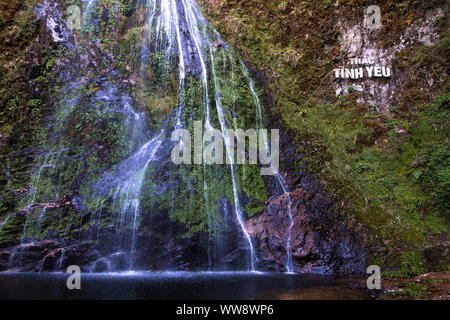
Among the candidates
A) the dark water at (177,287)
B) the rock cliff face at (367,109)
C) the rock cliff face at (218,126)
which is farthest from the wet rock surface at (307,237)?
the dark water at (177,287)

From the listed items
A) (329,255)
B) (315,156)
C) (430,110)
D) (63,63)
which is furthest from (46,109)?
(430,110)

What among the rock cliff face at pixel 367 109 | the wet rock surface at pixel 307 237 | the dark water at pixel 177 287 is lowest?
the dark water at pixel 177 287

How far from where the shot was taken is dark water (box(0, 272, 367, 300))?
6176 mm

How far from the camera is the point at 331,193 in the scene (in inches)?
376

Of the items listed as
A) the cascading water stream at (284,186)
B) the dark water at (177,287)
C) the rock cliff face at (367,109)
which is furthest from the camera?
the cascading water stream at (284,186)

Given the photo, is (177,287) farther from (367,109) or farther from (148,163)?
(367,109)

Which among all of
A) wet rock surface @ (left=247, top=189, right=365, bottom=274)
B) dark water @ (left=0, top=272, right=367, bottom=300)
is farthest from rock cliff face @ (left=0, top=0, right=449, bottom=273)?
dark water @ (left=0, top=272, right=367, bottom=300)

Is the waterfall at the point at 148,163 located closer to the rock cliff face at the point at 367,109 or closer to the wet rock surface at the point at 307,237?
the wet rock surface at the point at 307,237

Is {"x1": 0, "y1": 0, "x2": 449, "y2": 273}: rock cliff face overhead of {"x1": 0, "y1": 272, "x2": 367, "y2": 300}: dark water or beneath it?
overhead

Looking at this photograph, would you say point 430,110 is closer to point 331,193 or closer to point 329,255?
point 331,193

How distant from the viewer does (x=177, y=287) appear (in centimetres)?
710

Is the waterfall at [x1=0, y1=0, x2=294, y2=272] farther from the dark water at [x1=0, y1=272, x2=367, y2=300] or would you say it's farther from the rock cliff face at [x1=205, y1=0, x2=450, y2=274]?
the rock cliff face at [x1=205, y1=0, x2=450, y2=274]

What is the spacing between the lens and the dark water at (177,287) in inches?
243

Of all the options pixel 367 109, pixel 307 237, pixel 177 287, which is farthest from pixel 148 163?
pixel 367 109
